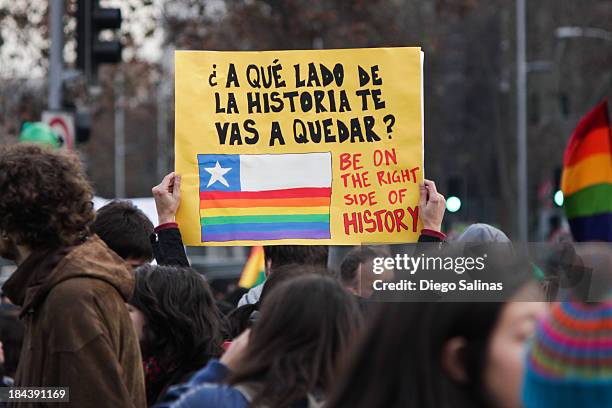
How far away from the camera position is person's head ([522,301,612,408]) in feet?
7.47

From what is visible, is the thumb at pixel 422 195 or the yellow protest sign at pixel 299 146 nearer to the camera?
the thumb at pixel 422 195

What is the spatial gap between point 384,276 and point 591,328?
37.5 inches

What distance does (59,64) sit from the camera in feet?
46.2

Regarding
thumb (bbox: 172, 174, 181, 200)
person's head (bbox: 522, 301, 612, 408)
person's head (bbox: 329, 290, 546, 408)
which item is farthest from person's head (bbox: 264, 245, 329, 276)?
person's head (bbox: 522, 301, 612, 408)

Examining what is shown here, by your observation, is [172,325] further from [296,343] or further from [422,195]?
[296,343]

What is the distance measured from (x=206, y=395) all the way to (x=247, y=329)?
1.01ft

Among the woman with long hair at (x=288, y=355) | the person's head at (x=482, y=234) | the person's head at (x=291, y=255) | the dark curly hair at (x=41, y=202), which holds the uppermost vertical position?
the dark curly hair at (x=41, y=202)

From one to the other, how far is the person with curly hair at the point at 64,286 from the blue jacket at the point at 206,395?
29.4 inches

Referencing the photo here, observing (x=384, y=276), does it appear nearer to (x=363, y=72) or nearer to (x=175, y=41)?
(x=363, y=72)

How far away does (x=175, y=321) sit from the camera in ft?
14.9

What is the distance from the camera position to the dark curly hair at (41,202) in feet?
13.1

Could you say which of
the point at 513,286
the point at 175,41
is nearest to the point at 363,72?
the point at 513,286

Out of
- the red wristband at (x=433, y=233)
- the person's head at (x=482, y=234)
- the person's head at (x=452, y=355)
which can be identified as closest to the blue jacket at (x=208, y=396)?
the person's head at (x=452, y=355)

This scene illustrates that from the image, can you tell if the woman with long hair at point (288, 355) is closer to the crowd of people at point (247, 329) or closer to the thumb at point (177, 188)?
the crowd of people at point (247, 329)
